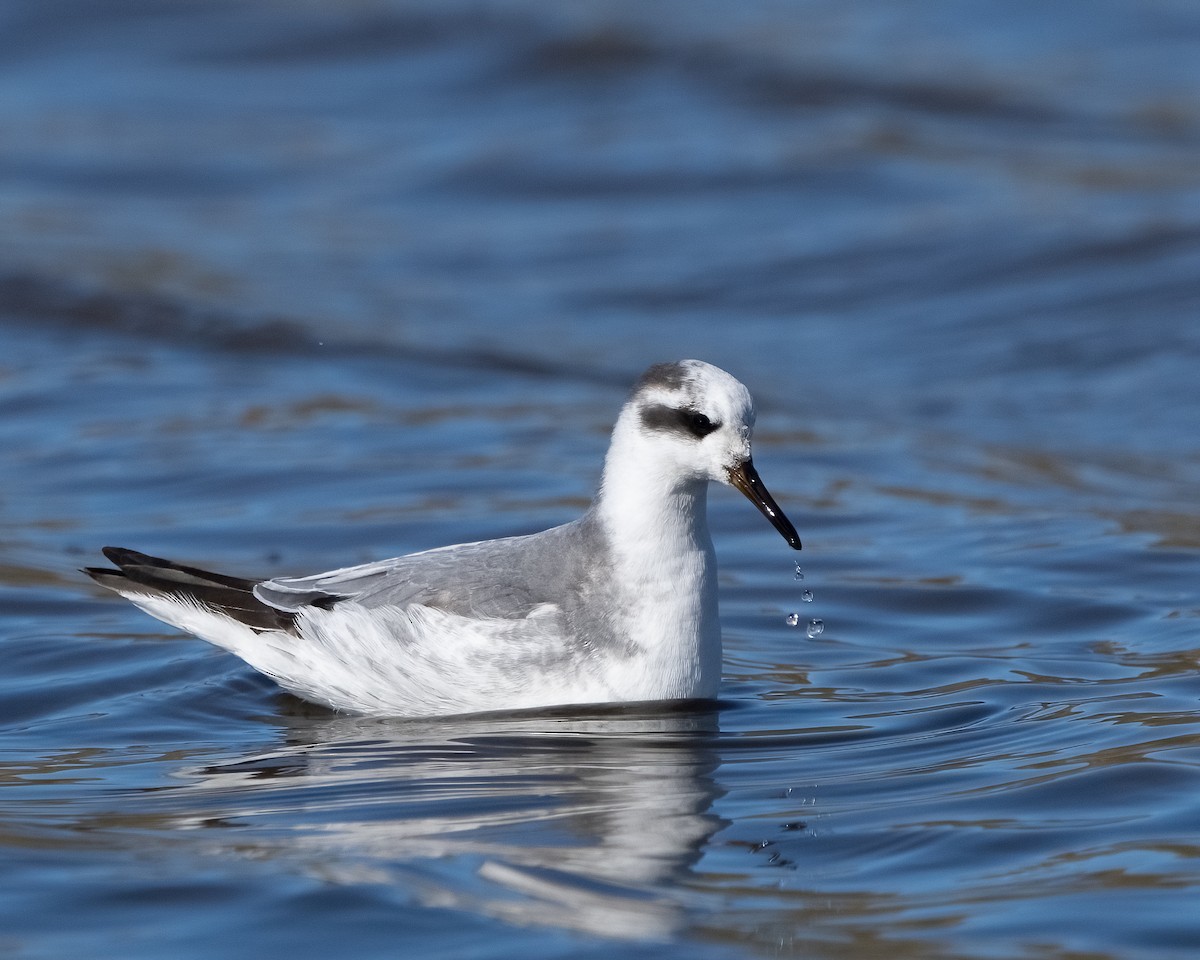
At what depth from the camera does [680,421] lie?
6926 mm

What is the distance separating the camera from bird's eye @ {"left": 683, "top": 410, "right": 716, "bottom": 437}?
22.6 ft

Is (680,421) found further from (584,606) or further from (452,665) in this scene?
(452,665)

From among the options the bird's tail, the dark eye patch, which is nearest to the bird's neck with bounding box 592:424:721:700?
the dark eye patch

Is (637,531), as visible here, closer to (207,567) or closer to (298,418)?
(207,567)

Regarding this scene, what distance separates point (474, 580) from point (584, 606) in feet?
1.47

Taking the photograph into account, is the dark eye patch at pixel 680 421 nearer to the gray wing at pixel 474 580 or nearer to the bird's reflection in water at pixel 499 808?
the gray wing at pixel 474 580

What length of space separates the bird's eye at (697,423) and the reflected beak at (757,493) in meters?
0.17

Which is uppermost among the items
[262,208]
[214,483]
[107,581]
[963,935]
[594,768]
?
[262,208]

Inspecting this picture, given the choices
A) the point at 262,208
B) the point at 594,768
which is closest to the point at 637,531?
the point at 594,768

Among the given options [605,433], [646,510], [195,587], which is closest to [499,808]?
[646,510]

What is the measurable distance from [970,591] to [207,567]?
12.3 ft

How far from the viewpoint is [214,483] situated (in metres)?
11.1

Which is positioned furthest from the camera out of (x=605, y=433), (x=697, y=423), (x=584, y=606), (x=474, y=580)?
(x=605, y=433)

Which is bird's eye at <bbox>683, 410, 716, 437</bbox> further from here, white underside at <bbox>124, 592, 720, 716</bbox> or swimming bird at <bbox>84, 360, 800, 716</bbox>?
white underside at <bbox>124, 592, 720, 716</bbox>
